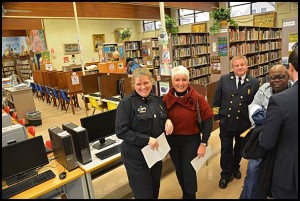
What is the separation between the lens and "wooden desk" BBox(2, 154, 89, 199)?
5.97ft

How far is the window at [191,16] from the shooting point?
10931mm

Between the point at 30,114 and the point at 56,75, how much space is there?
1.89 metres

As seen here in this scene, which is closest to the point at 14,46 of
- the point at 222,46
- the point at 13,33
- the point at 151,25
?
the point at 13,33

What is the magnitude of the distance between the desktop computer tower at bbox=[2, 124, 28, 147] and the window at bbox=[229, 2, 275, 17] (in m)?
9.48

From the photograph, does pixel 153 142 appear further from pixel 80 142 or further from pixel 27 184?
pixel 27 184

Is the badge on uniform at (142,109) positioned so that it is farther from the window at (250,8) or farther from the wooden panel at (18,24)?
the wooden panel at (18,24)

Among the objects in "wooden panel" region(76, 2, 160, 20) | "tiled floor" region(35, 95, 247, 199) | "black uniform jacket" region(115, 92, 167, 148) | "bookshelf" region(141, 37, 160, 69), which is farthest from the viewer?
"bookshelf" region(141, 37, 160, 69)

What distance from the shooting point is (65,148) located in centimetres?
202

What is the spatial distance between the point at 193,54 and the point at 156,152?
616 cm

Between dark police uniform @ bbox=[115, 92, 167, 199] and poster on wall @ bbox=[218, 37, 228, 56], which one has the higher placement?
poster on wall @ bbox=[218, 37, 228, 56]

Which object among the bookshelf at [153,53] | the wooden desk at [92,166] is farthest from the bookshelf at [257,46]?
the wooden desk at [92,166]

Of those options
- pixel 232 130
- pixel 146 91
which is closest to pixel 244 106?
pixel 232 130

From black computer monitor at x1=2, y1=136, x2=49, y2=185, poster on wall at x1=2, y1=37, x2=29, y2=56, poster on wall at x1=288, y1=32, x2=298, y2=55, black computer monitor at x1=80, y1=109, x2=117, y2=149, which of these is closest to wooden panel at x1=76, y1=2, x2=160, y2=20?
black computer monitor at x1=80, y1=109, x2=117, y2=149

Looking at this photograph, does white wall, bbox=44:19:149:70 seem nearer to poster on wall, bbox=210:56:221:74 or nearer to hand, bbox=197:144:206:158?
poster on wall, bbox=210:56:221:74
